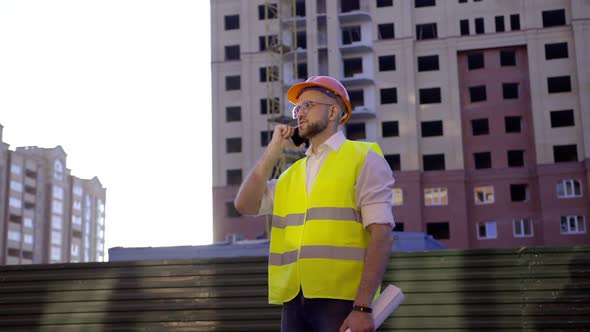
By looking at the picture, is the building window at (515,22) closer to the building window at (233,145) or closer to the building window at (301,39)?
the building window at (301,39)

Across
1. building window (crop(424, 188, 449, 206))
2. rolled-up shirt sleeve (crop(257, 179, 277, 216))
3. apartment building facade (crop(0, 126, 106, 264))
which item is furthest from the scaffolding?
apartment building facade (crop(0, 126, 106, 264))

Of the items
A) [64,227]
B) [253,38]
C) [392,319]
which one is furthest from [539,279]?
[64,227]

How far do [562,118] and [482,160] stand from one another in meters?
6.48

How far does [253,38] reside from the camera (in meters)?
61.9

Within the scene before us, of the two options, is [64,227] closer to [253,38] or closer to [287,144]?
[253,38]

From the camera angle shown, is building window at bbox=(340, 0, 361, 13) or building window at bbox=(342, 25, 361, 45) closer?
building window at bbox=(342, 25, 361, 45)

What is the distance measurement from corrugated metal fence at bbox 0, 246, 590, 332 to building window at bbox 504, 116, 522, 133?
172 ft

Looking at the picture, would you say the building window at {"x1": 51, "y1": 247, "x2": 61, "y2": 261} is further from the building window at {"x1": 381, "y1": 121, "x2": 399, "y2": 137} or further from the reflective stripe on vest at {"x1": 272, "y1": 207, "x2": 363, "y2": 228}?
the reflective stripe on vest at {"x1": 272, "y1": 207, "x2": 363, "y2": 228}

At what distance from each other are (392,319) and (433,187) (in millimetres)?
50043

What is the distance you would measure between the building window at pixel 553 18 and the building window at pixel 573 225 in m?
14.7

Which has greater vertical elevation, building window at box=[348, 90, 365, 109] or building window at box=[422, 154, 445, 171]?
building window at box=[348, 90, 365, 109]

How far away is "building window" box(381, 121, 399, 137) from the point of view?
57.9 meters

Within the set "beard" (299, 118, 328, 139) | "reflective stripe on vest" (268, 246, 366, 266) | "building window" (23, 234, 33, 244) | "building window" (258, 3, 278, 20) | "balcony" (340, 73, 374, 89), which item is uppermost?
"building window" (258, 3, 278, 20)

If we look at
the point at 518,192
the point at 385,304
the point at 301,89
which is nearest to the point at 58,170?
the point at 518,192
